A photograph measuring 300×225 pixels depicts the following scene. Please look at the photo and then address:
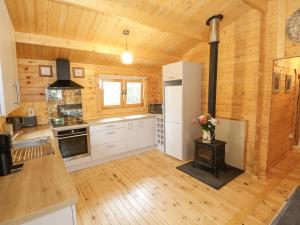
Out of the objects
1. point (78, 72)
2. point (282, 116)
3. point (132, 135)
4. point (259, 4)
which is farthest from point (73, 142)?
point (282, 116)

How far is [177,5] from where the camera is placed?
2.32 m

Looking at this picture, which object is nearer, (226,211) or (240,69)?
(226,211)

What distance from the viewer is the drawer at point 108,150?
10.8ft

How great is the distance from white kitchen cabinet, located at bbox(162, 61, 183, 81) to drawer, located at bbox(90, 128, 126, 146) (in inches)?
59.6

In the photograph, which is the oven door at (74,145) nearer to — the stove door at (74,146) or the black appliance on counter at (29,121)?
the stove door at (74,146)

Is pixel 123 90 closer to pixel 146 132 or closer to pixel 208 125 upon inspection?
pixel 146 132

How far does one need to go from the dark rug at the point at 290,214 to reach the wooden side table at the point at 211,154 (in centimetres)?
123

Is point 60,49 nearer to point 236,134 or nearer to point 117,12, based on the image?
point 117,12

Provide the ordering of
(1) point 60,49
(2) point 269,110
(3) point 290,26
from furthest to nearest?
(1) point 60,49
(2) point 269,110
(3) point 290,26

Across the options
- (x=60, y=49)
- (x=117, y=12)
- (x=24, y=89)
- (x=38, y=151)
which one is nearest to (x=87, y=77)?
(x=60, y=49)

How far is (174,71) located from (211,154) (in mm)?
1749

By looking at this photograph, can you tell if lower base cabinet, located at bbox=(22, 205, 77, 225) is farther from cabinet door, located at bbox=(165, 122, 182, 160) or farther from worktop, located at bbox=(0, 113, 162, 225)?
cabinet door, located at bbox=(165, 122, 182, 160)

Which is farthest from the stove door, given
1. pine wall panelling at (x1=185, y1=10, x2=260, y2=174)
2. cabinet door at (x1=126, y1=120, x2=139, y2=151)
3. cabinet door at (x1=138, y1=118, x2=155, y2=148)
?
pine wall panelling at (x1=185, y1=10, x2=260, y2=174)

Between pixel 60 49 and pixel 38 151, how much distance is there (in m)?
1.81
